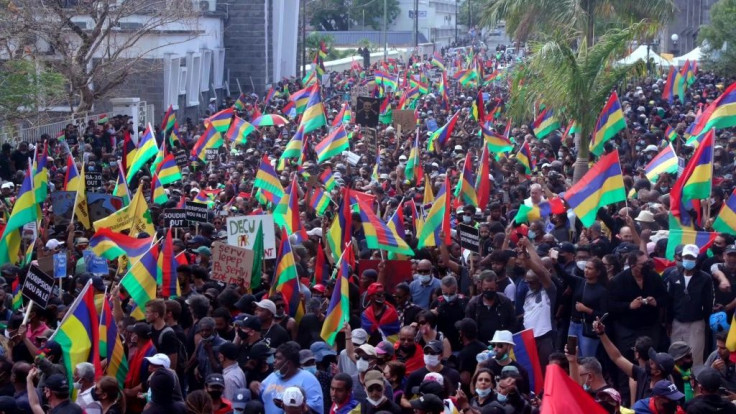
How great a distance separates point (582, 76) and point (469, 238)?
31.5 feet

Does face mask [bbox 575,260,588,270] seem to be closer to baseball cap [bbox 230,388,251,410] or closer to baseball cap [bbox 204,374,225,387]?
baseball cap [bbox 230,388,251,410]

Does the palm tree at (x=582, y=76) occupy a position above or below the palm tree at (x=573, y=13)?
below

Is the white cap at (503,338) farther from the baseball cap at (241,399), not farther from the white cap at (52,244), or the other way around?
the white cap at (52,244)

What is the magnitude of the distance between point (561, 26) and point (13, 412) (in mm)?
20581

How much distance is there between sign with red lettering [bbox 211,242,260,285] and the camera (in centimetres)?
1100

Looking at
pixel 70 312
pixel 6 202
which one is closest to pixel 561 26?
pixel 6 202

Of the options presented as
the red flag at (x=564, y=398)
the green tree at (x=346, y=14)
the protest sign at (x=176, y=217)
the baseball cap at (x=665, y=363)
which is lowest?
the green tree at (x=346, y=14)

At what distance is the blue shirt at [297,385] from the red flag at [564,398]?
1.72m

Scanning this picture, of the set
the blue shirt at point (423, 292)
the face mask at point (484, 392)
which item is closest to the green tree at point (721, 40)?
the blue shirt at point (423, 292)

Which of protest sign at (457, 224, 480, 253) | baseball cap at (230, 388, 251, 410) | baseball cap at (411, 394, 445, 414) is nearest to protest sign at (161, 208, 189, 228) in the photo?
protest sign at (457, 224, 480, 253)

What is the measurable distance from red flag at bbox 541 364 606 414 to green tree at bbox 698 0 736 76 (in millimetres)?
35561

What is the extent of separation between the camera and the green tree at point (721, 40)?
40.6 metres

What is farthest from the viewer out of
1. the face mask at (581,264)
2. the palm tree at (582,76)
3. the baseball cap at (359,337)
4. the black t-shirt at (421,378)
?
the palm tree at (582,76)

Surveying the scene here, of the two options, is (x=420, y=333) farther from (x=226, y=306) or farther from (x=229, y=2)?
(x=229, y=2)
